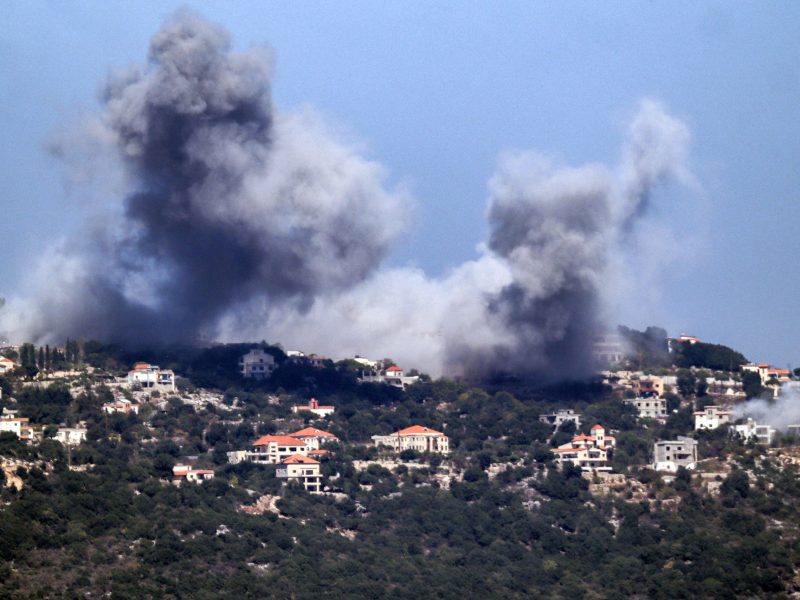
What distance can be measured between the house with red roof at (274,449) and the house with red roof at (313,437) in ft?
1.52

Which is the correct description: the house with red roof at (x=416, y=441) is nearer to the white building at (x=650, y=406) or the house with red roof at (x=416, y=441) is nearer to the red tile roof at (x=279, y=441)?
the red tile roof at (x=279, y=441)

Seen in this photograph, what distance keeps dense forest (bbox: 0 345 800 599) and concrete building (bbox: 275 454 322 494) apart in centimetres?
53

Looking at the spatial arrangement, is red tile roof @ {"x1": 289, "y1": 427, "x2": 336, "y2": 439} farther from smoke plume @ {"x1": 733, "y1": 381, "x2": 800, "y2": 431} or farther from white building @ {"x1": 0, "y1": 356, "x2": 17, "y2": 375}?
smoke plume @ {"x1": 733, "y1": 381, "x2": 800, "y2": 431}

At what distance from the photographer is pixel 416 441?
347ft

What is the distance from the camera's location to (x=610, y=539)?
95.7m

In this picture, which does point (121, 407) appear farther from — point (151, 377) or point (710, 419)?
point (710, 419)

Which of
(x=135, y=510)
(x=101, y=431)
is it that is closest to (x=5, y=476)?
(x=135, y=510)

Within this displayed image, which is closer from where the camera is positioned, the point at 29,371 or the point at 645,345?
the point at 29,371

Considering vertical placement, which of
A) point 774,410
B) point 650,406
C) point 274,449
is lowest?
point 274,449

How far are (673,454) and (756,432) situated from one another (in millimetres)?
4030

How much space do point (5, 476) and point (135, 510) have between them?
453cm

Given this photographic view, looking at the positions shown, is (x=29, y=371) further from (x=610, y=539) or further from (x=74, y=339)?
(x=610, y=539)

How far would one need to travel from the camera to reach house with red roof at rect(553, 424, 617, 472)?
104m

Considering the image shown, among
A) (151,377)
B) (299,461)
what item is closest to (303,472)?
(299,461)
